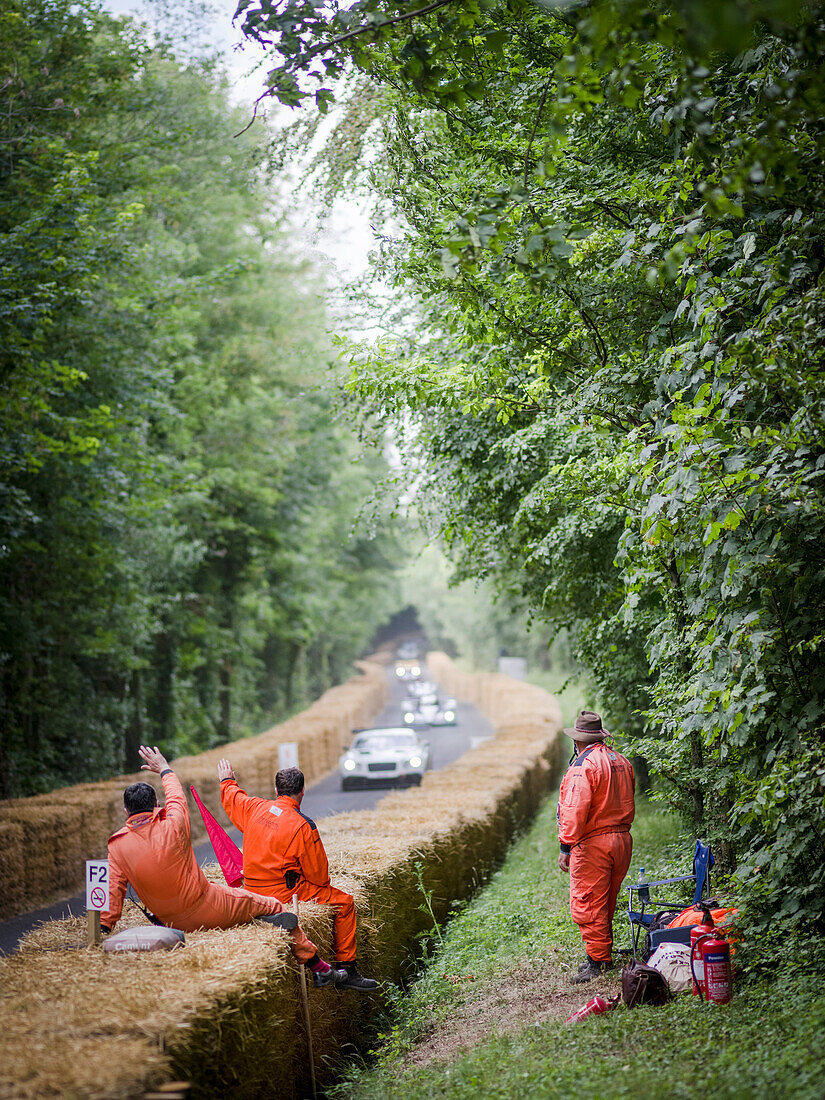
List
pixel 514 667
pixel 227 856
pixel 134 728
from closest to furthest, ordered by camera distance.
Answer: pixel 227 856 < pixel 134 728 < pixel 514 667

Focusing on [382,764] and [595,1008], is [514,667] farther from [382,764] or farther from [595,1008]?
[595,1008]

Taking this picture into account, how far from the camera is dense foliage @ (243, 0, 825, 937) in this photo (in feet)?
15.8

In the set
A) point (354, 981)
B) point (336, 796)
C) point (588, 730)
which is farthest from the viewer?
point (336, 796)

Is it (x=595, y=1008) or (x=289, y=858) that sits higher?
(x=289, y=858)

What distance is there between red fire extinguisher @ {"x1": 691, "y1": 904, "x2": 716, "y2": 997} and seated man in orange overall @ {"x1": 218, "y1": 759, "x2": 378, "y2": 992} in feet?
6.81

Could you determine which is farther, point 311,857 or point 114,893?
point 311,857

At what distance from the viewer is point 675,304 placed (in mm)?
Answer: 6961

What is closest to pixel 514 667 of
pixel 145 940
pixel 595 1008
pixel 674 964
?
pixel 674 964

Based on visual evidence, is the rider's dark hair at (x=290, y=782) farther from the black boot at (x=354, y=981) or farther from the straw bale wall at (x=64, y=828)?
the straw bale wall at (x=64, y=828)

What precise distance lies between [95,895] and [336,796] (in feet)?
50.2

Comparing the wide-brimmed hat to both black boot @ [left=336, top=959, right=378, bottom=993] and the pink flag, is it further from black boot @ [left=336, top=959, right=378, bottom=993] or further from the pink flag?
the pink flag

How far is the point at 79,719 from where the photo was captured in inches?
817

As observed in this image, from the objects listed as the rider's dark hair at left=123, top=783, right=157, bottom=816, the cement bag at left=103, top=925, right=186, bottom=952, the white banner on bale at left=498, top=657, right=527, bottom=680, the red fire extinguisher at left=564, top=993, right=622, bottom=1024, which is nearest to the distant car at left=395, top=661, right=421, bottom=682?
the white banner on bale at left=498, top=657, right=527, bottom=680

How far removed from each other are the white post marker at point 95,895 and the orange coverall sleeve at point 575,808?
305 centimetres
